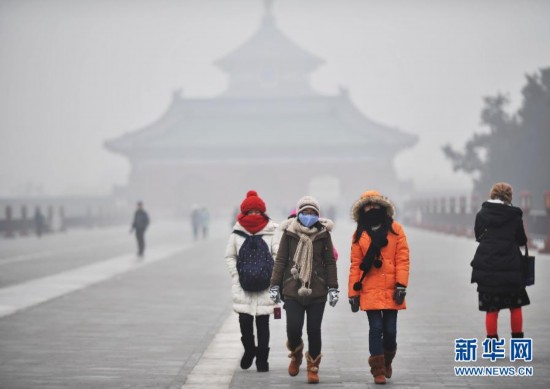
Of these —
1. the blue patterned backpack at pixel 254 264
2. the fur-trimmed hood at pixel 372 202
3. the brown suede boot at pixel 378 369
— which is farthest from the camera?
the blue patterned backpack at pixel 254 264

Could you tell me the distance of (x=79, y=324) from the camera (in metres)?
12.0

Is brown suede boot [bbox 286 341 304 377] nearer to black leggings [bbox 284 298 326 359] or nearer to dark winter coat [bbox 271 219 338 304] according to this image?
black leggings [bbox 284 298 326 359]

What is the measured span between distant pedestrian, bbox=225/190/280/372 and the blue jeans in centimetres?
91

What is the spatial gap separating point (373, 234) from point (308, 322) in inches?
31.5

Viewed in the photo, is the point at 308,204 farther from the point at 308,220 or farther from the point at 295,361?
the point at 295,361

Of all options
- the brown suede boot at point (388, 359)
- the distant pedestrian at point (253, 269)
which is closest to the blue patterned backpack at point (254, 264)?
the distant pedestrian at point (253, 269)

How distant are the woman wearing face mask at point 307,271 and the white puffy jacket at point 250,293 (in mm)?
299

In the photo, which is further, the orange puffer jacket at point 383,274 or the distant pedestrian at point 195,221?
the distant pedestrian at point 195,221

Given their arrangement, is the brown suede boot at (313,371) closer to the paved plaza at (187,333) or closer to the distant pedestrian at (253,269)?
the paved plaza at (187,333)

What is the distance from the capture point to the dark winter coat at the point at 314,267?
826cm

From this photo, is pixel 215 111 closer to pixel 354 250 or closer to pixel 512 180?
pixel 512 180

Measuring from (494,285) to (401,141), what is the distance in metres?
69.1

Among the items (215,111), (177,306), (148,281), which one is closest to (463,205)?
(148,281)

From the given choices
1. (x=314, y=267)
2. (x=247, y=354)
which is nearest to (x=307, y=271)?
(x=314, y=267)
